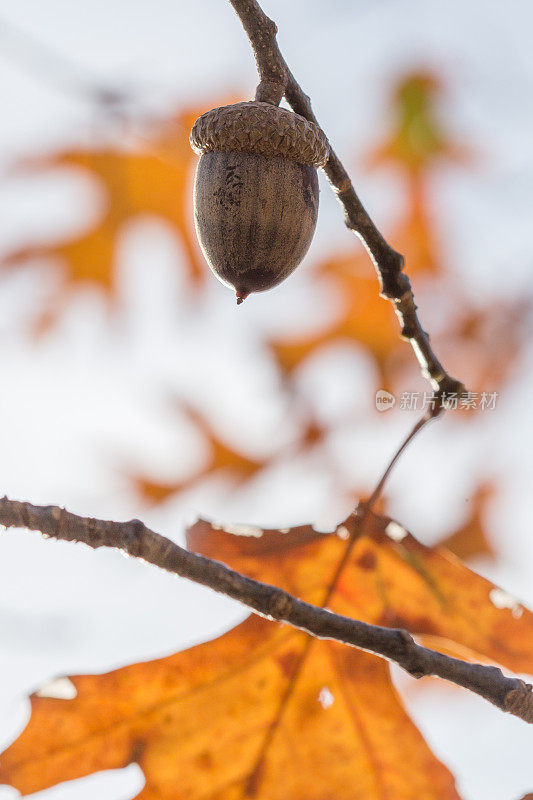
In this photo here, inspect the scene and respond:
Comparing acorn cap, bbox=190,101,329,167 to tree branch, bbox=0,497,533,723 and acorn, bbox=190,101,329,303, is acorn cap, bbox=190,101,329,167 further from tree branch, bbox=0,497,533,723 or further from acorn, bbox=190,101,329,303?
tree branch, bbox=0,497,533,723

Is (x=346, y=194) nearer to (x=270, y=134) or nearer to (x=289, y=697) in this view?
(x=270, y=134)

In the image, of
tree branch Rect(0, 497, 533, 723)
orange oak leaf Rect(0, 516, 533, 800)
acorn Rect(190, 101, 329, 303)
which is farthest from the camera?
orange oak leaf Rect(0, 516, 533, 800)

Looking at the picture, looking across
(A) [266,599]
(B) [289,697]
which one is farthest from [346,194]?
(B) [289,697]

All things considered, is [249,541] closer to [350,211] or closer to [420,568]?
[420,568]

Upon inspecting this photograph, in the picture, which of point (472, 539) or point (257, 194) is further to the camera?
point (472, 539)

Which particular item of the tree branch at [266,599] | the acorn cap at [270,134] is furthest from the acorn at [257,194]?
the tree branch at [266,599]

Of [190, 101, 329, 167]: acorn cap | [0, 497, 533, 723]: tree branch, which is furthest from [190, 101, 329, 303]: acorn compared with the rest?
[0, 497, 533, 723]: tree branch
